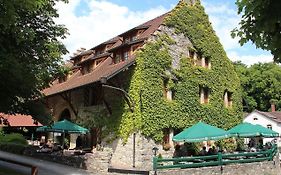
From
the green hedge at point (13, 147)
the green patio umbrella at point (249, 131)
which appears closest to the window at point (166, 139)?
the green patio umbrella at point (249, 131)

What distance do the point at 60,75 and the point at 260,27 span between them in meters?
15.3

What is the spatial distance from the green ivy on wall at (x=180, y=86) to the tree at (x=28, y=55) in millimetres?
6520

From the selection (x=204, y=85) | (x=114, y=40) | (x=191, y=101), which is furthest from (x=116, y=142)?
(x=114, y=40)

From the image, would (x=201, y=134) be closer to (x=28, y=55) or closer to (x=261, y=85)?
(x=28, y=55)

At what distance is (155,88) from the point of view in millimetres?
24828

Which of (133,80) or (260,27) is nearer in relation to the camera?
(260,27)

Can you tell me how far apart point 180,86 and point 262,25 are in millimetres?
20717

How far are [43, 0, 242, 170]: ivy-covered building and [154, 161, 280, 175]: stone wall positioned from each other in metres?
4.75

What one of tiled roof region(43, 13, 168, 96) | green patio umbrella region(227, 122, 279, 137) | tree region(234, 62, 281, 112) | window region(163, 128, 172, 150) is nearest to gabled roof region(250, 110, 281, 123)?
tree region(234, 62, 281, 112)

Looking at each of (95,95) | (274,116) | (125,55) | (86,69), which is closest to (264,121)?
(274,116)

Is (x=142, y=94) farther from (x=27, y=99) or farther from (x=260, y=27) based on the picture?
(x=260, y=27)

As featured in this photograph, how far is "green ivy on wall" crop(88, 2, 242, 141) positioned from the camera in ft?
79.3

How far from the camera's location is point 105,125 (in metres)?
26.0

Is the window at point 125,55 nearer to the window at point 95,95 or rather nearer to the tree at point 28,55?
the window at point 95,95
